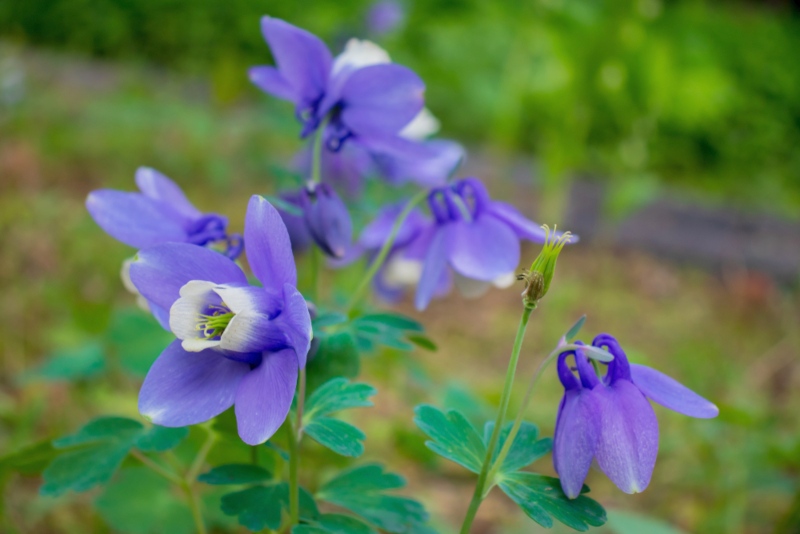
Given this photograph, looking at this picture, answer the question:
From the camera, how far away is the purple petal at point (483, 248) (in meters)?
0.77

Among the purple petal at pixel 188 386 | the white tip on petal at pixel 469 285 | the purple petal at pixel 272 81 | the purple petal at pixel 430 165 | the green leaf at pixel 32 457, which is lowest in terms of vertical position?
the green leaf at pixel 32 457

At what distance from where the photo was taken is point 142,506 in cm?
94

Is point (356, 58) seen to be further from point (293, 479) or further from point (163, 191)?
point (293, 479)

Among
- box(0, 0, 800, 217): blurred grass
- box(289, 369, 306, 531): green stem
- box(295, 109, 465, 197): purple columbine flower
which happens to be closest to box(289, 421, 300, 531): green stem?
box(289, 369, 306, 531): green stem

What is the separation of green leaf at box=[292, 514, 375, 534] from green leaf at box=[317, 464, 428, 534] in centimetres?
3

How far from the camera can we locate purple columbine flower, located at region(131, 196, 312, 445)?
537 mm

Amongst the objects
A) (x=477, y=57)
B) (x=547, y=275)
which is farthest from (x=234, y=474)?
(x=477, y=57)

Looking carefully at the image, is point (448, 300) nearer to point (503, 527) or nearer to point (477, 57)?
point (503, 527)

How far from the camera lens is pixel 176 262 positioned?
571 mm

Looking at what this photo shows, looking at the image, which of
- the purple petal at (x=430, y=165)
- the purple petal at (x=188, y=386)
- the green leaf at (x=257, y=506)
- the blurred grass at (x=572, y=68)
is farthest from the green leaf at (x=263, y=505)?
the blurred grass at (x=572, y=68)

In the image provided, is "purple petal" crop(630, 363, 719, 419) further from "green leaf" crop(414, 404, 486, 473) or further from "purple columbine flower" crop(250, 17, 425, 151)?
"purple columbine flower" crop(250, 17, 425, 151)

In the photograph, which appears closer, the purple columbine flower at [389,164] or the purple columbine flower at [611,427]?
the purple columbine flower at [611,427]

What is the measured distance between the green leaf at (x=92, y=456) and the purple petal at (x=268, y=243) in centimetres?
24

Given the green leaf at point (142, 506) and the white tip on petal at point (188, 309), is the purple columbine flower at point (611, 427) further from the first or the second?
the green leaf at point (142, 506)
